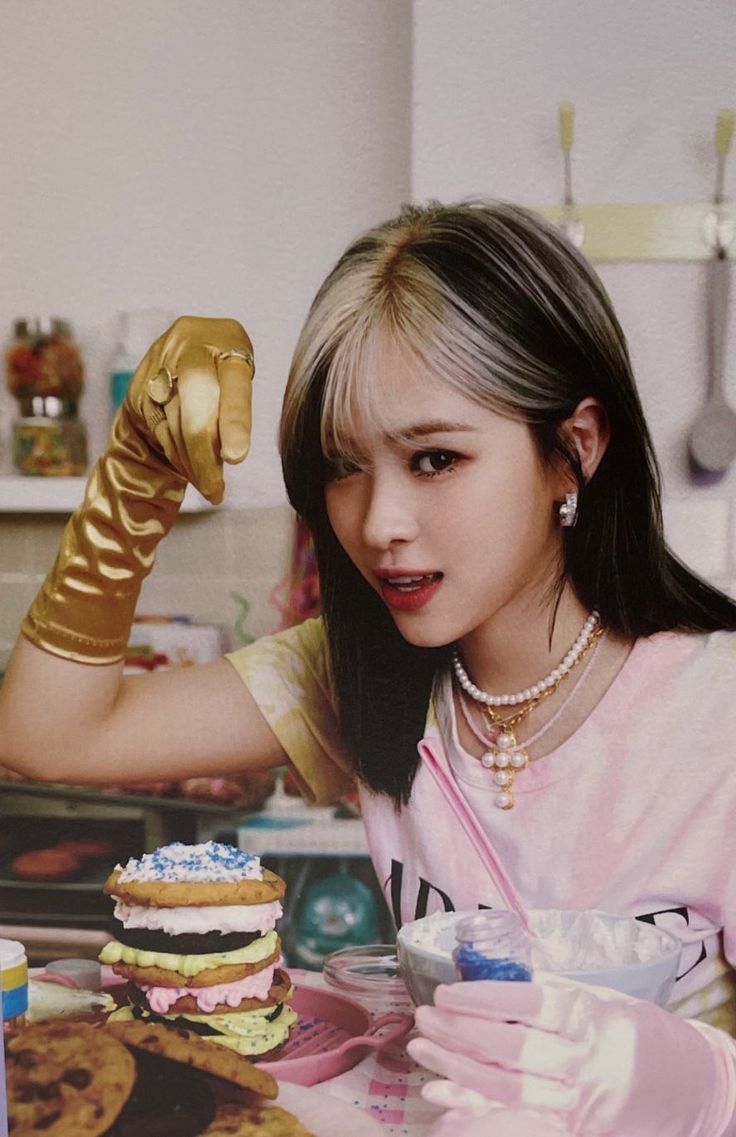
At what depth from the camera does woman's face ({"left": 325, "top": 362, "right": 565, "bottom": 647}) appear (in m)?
0.75

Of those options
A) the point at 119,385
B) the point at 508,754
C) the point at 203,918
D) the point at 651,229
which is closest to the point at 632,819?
the point at 508,754

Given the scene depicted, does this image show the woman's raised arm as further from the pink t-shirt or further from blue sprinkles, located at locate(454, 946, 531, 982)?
blue sprinkles, located at locate(454, 946, 531, 982)

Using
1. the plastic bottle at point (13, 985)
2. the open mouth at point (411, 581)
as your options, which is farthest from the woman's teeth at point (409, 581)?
the plastic bottle at point (13, 985)

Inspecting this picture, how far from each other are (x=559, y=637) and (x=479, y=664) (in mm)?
64

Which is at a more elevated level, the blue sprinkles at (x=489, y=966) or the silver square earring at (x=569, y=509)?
the silver square earring at (x=569, y=509)

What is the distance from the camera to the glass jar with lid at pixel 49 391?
914mm

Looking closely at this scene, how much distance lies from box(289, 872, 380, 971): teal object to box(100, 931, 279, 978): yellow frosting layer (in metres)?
0.13

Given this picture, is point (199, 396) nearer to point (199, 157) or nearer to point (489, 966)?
point (199, 157)

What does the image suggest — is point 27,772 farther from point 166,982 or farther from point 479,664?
point 479,664

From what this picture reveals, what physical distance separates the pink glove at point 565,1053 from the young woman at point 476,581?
20 cm

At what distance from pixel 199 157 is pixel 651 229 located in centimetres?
35

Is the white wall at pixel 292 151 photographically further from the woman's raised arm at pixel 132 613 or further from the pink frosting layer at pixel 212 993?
the pink frosting layer at pixel 212 993

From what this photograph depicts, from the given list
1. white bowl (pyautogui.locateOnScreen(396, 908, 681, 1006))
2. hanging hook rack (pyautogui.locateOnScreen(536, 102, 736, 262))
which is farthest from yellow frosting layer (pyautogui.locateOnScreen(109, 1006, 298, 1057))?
hanging hook rack (pyautogui.locateOnScreen(536, 102, 736, 262))

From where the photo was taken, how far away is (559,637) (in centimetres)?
86
